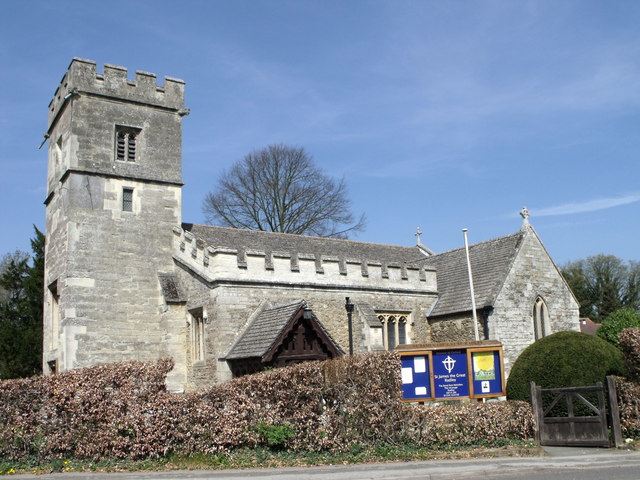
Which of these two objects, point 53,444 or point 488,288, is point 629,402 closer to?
point 488,288

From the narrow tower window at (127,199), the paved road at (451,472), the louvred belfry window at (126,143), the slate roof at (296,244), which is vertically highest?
the louvred belfry window at (126,143)

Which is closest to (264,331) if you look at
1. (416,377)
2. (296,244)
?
(416,377)

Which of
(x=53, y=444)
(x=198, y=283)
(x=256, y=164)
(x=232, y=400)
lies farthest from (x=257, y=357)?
(x=256, y=164)

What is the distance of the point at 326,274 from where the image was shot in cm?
2211

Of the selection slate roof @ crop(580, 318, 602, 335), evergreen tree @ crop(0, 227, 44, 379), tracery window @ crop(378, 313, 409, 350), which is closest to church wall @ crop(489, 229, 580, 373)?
tracery window @ crop(378, 313, 409, 350)

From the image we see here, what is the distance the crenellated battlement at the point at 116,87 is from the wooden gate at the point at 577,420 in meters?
16.1

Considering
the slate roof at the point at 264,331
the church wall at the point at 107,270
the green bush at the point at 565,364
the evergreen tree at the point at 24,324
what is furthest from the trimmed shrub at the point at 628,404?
the evergreen tree at the point at 24,324

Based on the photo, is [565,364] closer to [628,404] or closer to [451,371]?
[628,404]

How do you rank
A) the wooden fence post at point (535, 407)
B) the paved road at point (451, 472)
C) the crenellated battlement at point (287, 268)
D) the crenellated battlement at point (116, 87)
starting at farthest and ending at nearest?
the crenellated battlement at point (116, 87) → the crenellated battlement at point (287, 268) → the wooden fence post at point (535, 407) → the paved road at point (451, 472)

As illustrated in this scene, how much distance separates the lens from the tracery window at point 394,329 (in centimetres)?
2308

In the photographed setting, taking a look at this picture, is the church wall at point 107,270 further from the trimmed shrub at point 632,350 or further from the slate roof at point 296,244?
the trimmed shrub at point 632,350

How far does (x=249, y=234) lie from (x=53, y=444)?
47.4ft

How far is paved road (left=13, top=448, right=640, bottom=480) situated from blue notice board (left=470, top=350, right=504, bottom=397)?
8.47 feet

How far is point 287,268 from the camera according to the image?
21344 mm
